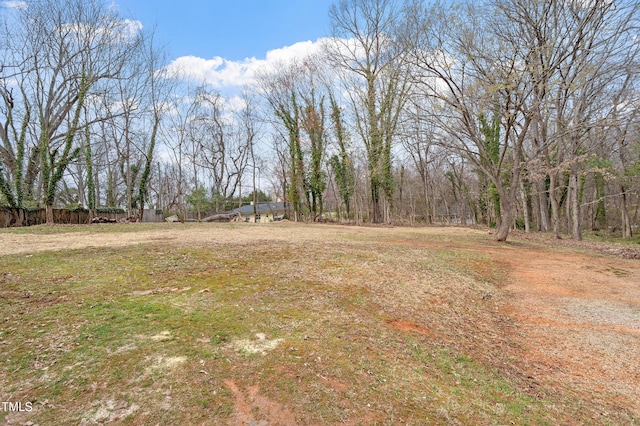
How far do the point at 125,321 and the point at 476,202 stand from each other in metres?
30.9

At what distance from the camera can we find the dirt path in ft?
10.1

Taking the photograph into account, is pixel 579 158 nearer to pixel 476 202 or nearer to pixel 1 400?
pixel 1 400

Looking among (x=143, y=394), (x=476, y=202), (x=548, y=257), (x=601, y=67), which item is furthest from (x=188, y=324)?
(x=476, y=202)

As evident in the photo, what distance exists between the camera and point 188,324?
3186 mm

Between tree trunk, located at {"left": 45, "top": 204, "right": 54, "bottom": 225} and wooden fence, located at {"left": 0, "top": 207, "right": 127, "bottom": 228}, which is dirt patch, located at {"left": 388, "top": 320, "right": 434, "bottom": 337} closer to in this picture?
tree trunk, located at {"left": 45, "top": 204, "right": 54, "bottom": 225}

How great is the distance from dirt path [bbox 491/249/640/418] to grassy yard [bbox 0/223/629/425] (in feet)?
0.86

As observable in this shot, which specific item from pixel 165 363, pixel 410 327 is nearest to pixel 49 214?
pixel 165 363

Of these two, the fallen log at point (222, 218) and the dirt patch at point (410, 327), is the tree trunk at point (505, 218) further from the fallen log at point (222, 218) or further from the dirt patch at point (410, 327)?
the fallen log at point (222, 218)

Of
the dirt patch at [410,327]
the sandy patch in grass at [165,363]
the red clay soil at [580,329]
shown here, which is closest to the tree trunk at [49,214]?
the sandy patch in grass at [165,363]

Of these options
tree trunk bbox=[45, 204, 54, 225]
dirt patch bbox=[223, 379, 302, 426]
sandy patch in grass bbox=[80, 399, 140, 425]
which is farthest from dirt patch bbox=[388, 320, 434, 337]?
tree trunk bbox=[45, 204, 54, 225]

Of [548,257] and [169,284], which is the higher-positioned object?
[169,284]

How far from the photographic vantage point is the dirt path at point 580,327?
10.1 ft

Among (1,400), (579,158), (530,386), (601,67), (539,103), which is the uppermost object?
(601,67)

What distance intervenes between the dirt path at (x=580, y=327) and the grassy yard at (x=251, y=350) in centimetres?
26
